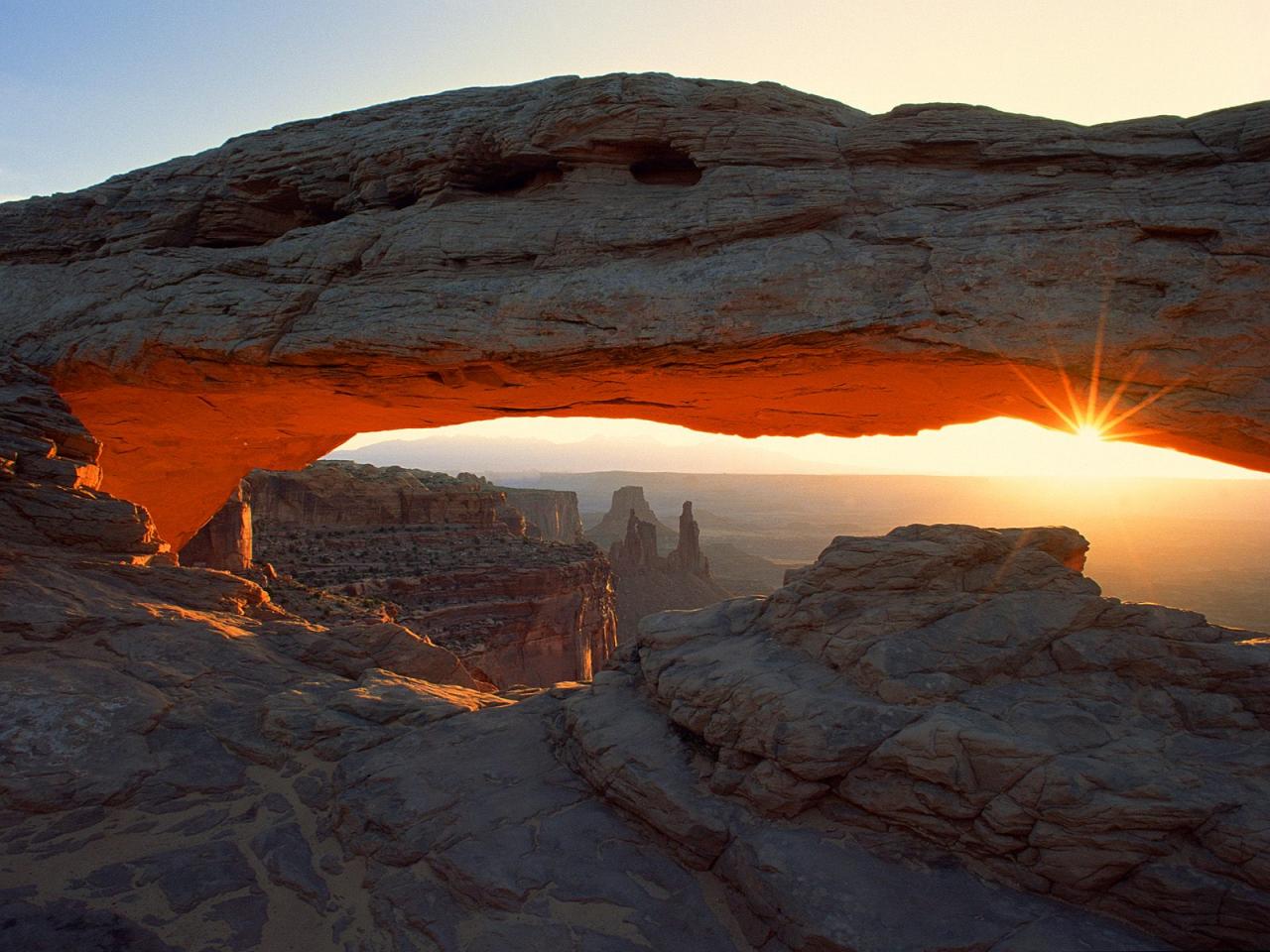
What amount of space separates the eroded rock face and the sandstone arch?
110 inches

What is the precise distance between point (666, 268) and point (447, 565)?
26478 mm

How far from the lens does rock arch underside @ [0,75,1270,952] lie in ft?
→ 20.8

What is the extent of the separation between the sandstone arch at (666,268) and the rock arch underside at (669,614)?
0.06 metres

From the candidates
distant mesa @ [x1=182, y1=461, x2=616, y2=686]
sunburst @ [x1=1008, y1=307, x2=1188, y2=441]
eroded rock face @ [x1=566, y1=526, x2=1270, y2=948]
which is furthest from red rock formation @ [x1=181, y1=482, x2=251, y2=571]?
sunburst @ [x1=1008, y1=307, x2=1188, y2=441]

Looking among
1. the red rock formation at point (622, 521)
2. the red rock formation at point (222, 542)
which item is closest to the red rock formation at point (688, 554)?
the red rock formation at point (622, 521)

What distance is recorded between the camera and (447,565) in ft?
113

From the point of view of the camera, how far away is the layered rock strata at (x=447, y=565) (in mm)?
31250

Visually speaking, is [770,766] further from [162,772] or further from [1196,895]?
[162,772]

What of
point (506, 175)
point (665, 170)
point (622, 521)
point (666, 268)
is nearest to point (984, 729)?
point (666, 268)

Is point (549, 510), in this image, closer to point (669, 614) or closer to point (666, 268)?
point (666, 268)

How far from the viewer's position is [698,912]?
6535 millimetres

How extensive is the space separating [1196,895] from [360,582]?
28623mm

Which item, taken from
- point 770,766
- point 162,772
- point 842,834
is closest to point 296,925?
point 162,772

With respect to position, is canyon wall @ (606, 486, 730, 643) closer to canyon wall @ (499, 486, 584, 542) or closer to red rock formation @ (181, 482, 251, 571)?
canyon wall @ (499, 486, 584, 542)
